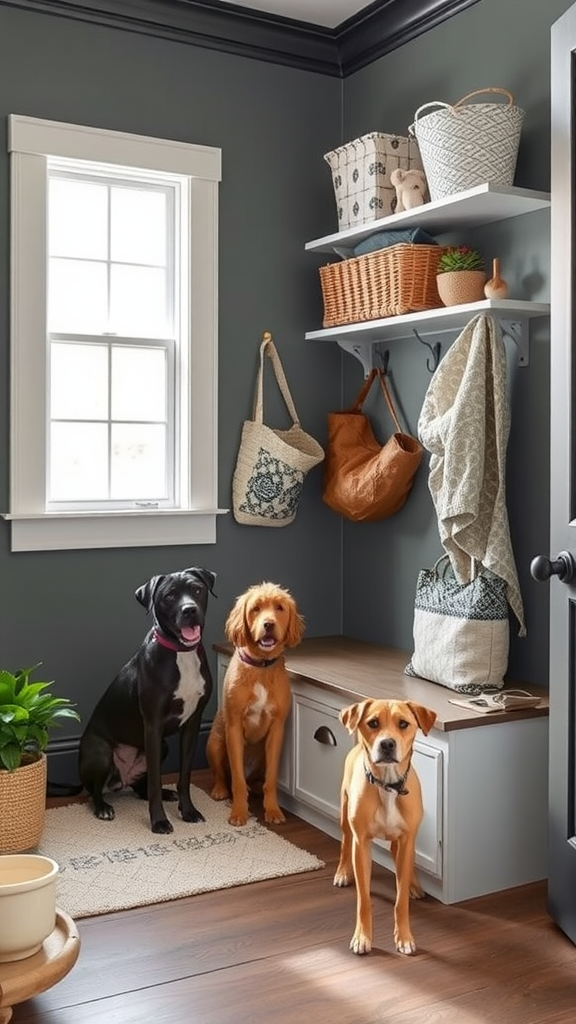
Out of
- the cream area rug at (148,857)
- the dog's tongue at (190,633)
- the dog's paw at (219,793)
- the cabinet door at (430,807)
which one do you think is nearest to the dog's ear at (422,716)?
the cabinet door at (430,807)

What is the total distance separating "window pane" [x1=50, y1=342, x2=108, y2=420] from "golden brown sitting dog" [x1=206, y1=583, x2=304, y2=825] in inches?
36.8

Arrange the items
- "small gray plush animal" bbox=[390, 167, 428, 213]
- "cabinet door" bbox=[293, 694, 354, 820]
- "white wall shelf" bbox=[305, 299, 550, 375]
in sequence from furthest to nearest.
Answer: "small gray plush animal" bbox=[390, 167, 428, 213] → "cabinet door" bbox=[293, 694, 354, 820] → "white wall shelf" bbox=[305, 299, 550, 375]

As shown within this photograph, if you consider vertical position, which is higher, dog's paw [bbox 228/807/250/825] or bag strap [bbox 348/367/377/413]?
bag strap [bbox 348/367/377/413]

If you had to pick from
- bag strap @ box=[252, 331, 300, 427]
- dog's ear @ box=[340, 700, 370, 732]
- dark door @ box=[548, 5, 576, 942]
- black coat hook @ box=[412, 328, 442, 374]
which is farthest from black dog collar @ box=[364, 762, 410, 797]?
bag strap @ box=[252, 331, 300, 427]

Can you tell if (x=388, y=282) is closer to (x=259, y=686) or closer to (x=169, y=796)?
(x=259, y=686)

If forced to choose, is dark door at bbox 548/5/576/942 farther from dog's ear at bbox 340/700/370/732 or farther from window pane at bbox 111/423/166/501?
window pane at bbox 111/423/166/501

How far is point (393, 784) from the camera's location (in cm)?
249

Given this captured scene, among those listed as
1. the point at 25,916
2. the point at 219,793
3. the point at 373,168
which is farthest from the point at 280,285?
the point at 25,916

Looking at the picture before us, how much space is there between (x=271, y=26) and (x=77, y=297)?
124 centimetres

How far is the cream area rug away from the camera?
9.02 feet

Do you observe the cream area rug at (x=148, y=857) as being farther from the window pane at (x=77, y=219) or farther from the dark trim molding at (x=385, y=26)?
the dark trim molding at (x=385, y=26)

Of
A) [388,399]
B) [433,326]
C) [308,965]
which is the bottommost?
[308,965]

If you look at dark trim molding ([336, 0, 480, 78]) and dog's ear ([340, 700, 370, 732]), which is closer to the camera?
dog's ear ([340, 700, 370, 732])

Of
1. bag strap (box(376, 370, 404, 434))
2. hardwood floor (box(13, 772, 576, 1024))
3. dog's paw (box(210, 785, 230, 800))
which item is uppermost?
bag strap (box(376, 370, 404, 434))
